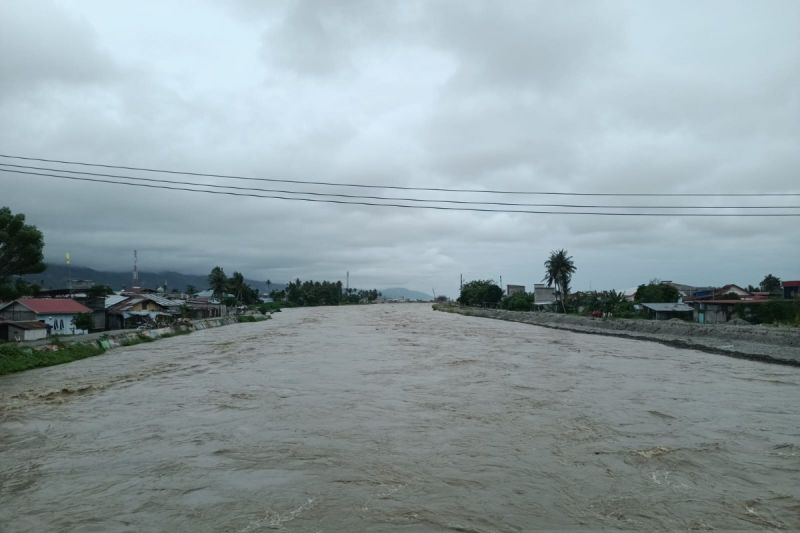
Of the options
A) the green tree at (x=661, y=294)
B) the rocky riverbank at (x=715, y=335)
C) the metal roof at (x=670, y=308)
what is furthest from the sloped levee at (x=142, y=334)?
the green tree at (x=661, y=294)

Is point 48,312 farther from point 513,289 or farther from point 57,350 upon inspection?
point 513,289

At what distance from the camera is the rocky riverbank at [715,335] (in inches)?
875

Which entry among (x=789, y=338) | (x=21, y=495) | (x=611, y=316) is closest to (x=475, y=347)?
(x=789, y=338)

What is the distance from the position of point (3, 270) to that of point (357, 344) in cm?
1986

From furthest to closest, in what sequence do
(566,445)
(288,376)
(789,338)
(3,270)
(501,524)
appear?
1. (3,270)
2. (789,338)
3. (288,376)
4. (566,445)
5. (501,524)

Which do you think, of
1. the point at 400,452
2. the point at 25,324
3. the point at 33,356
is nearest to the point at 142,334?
the point at 25,324

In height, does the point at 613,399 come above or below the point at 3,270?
below

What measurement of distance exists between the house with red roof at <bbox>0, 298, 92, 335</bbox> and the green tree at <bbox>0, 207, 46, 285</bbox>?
3063mm

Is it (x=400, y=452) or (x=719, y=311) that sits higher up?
(x=719, y=311)

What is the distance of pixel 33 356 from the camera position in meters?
20.8

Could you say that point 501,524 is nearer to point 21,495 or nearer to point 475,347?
point 21,495

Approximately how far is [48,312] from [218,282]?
52666 millimetres

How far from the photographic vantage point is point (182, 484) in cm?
657

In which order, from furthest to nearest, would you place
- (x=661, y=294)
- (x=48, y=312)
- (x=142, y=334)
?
Result: (x=661, y=294)
(x=48, y=312)
(x=142, y=334)
